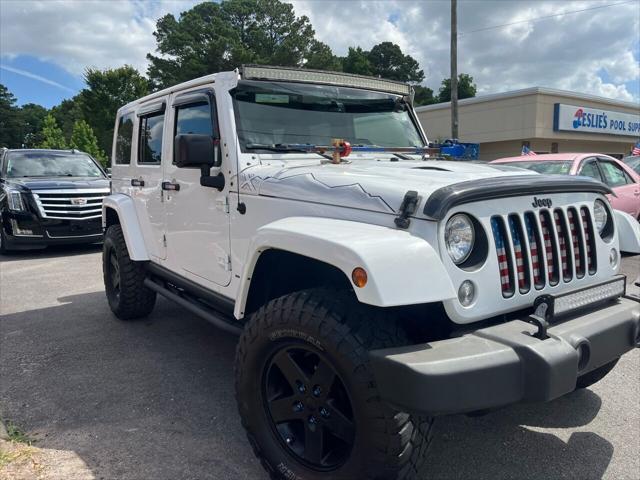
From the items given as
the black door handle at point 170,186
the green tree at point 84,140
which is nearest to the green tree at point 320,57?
the green tree at point 84,140

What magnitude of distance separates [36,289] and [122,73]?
40.6 meters

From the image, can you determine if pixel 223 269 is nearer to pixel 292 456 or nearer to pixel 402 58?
pixel 292 456

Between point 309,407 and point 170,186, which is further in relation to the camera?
point 170,186

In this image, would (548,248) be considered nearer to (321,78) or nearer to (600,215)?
(600,215)

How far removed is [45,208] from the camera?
29.7 ft

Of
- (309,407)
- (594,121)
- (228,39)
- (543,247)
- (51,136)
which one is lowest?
(309,407)

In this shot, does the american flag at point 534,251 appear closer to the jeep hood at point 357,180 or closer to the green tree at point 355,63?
the jeep hood at point 357,180

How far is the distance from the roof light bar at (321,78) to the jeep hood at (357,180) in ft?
2.14

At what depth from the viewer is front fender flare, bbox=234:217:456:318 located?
6.20ft

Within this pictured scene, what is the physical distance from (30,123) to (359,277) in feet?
304

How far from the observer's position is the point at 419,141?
4.05m

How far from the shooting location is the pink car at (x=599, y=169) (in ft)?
24.5

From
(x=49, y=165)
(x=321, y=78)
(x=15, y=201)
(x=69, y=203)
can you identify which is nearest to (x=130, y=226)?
(x=321, y=78)

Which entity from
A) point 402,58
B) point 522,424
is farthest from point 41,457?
point 402,58
